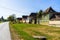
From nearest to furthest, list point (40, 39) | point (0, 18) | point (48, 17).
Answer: point (40, 39) < point (48, 17) < point (0, 18)

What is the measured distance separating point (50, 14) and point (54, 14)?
1.65 metres

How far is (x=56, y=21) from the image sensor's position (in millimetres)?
51625

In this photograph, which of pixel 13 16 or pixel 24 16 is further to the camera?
pixel 13 16

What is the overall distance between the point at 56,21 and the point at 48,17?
41.6 feet

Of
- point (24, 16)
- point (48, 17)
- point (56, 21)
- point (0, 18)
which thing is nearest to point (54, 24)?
point (56, 21)

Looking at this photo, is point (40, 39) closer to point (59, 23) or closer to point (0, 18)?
point (59, 23)

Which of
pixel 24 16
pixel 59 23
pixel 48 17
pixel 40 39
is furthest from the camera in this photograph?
pixel 24 16

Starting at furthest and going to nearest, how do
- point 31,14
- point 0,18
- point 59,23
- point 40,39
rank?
point 0,18
point 31,14
point 59,23
point 40,39

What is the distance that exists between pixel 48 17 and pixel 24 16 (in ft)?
251

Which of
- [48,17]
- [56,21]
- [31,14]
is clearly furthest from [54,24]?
[31,14]

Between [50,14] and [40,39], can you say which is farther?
[50,14]

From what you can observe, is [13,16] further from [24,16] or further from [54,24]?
[54,24]

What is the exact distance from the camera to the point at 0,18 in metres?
192

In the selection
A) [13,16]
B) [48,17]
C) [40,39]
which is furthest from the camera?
[13,16]
